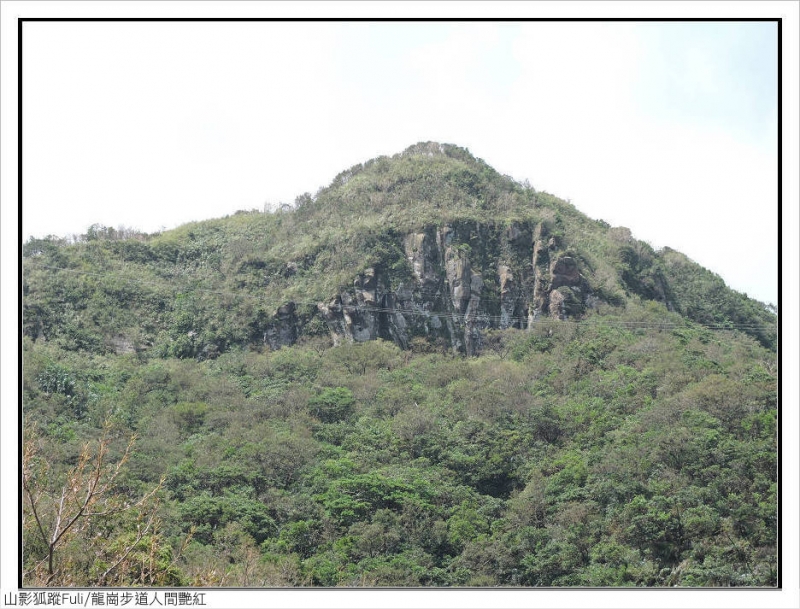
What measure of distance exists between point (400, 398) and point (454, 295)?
8.58 m

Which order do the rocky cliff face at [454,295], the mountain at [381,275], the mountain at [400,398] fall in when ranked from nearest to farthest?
the mountain at [400,398]
the rocky cliff face at [454,295]
the mountain at [381,275]

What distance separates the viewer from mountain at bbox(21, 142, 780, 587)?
A: 1770cm

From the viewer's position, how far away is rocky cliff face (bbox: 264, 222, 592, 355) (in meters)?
34.4

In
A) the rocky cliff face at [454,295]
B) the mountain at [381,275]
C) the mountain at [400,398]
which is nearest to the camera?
the mountain at [400,398]

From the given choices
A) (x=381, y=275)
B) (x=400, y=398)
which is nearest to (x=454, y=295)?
(x=381, y=275)

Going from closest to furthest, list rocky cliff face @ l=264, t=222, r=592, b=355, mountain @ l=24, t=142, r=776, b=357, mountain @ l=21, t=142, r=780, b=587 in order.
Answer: mountain @ l=21, t=142, r=780, b=587 → rocky cliff face @ l=264, t=222, r=592, b=355 → mountain @ l=24, t=142, r=776, b=357

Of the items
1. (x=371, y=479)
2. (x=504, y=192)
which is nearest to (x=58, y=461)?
(x=371, y=479)

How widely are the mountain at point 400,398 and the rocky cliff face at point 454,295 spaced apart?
104 millimetres

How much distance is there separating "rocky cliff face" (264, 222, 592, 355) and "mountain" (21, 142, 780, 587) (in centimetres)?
10

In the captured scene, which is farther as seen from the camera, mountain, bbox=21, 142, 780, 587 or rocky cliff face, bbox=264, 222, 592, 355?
rocky cliff face, bbox=264, 222, 592, 355

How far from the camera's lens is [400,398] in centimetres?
2789

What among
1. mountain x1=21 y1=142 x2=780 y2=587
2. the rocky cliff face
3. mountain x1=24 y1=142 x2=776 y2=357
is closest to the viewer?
mountain x1=21 y1=142 x2=780 y2=587

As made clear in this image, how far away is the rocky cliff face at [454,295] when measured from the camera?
34375 mm

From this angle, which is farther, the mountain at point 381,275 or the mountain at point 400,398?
the mountain at point 381,275
